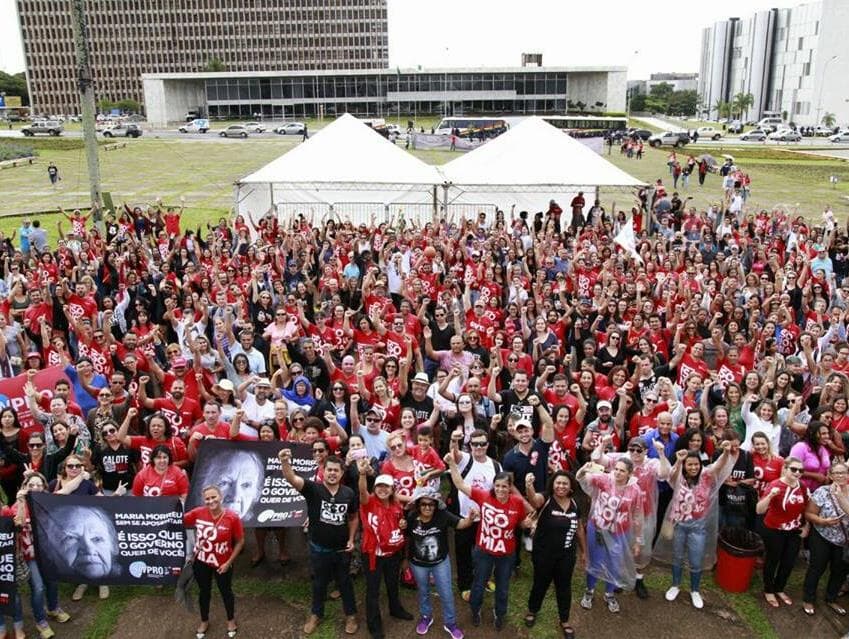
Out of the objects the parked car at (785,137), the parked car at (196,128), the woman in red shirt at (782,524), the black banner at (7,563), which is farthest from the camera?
the parked car at (196,128)

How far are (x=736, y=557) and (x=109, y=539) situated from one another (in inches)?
216

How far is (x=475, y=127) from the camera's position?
54094mm

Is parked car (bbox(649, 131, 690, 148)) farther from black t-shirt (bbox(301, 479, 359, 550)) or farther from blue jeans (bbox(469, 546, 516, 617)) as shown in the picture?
black t-shirt (bbox(301, 479, 359, 550))

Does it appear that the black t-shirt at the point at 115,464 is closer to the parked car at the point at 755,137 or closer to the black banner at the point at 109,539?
the black banner at the point at 109,539

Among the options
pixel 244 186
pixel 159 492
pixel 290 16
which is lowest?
pixel 159 492

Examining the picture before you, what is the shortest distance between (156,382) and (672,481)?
584 centimetres

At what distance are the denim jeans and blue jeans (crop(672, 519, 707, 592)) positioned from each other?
284 centimetres

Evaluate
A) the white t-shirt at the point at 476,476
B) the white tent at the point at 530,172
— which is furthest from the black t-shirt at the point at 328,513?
the white tent at the point at 530,172

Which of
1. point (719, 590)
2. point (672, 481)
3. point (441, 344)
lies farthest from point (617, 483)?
point (441, 344)

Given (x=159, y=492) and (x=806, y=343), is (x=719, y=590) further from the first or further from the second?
(x=159, y=492)

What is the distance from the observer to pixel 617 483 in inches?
225

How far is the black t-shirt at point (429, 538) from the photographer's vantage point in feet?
17.7

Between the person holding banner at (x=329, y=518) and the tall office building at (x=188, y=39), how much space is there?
146 meters

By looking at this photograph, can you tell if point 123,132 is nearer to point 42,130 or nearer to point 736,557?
point 42,130
